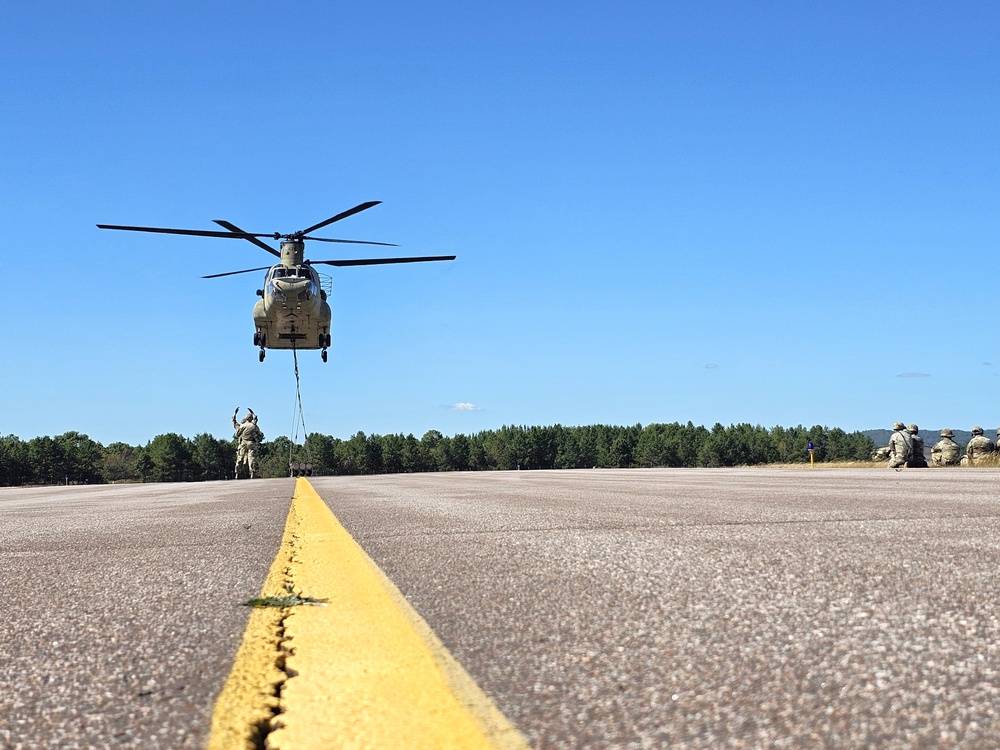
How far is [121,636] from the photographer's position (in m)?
2.49

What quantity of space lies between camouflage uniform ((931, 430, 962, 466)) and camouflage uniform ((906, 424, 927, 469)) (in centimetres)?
471

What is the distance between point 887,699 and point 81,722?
1.52 meters

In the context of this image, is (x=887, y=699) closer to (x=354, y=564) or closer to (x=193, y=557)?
(x=354, y=564)

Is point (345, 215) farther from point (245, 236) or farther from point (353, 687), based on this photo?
point (353, 687)

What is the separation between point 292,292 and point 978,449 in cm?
2373

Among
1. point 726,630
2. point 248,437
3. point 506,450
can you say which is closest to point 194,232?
point 248,437

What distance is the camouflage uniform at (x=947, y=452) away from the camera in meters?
28.0

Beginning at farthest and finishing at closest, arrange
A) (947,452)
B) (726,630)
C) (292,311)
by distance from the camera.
Answer: (292,311) < (947,452) < (726,630)

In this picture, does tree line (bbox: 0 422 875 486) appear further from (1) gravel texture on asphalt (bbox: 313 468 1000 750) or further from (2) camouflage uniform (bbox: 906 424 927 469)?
(1) gravel texture on asphalt (bbox: 313 468 1000 750)

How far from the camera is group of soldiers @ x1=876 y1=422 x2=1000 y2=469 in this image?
23.2 m

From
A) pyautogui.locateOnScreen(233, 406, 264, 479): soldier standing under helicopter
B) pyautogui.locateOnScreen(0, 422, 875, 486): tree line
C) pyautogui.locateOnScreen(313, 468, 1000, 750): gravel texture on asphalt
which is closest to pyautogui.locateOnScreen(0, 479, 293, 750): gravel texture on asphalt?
pyautogui.locateOnScreen(313, 468, 1000, 750): gravel texture on asphalt

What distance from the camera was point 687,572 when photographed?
3.36 metres

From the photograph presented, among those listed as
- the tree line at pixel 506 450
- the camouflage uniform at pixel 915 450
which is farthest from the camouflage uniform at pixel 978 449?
the tree line at pixel 506 450

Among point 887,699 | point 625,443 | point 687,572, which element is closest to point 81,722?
point 887,699
